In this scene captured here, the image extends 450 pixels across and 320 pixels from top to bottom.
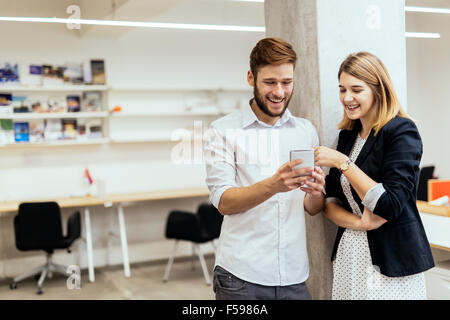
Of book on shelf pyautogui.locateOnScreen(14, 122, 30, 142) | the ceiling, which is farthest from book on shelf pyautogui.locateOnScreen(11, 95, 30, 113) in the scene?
the ceiling

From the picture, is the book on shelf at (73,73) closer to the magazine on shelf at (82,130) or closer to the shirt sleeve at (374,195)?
the magazine on shelf at (82,130)

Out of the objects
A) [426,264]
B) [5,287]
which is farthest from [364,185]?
[5,287]

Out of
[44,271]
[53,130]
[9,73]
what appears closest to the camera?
[44,271]

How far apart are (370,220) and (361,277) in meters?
0.20

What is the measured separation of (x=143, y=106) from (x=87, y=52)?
2.74 ft

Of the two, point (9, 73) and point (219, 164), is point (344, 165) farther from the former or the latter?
point (9, 73)

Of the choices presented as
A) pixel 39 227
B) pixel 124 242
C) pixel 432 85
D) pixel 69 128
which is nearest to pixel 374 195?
pixel 39 227

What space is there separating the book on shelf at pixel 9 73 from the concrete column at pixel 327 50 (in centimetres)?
384

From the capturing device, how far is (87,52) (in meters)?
5.34

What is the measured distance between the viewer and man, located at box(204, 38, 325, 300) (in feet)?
4.92

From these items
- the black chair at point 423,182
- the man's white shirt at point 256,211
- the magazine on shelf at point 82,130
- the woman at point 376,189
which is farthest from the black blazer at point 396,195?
the magazine on shelf at point 82,130

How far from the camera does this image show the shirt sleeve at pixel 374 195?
4.66ft

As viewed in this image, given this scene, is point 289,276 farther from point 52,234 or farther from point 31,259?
point 31,259

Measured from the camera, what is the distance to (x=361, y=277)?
1604 millimetres
